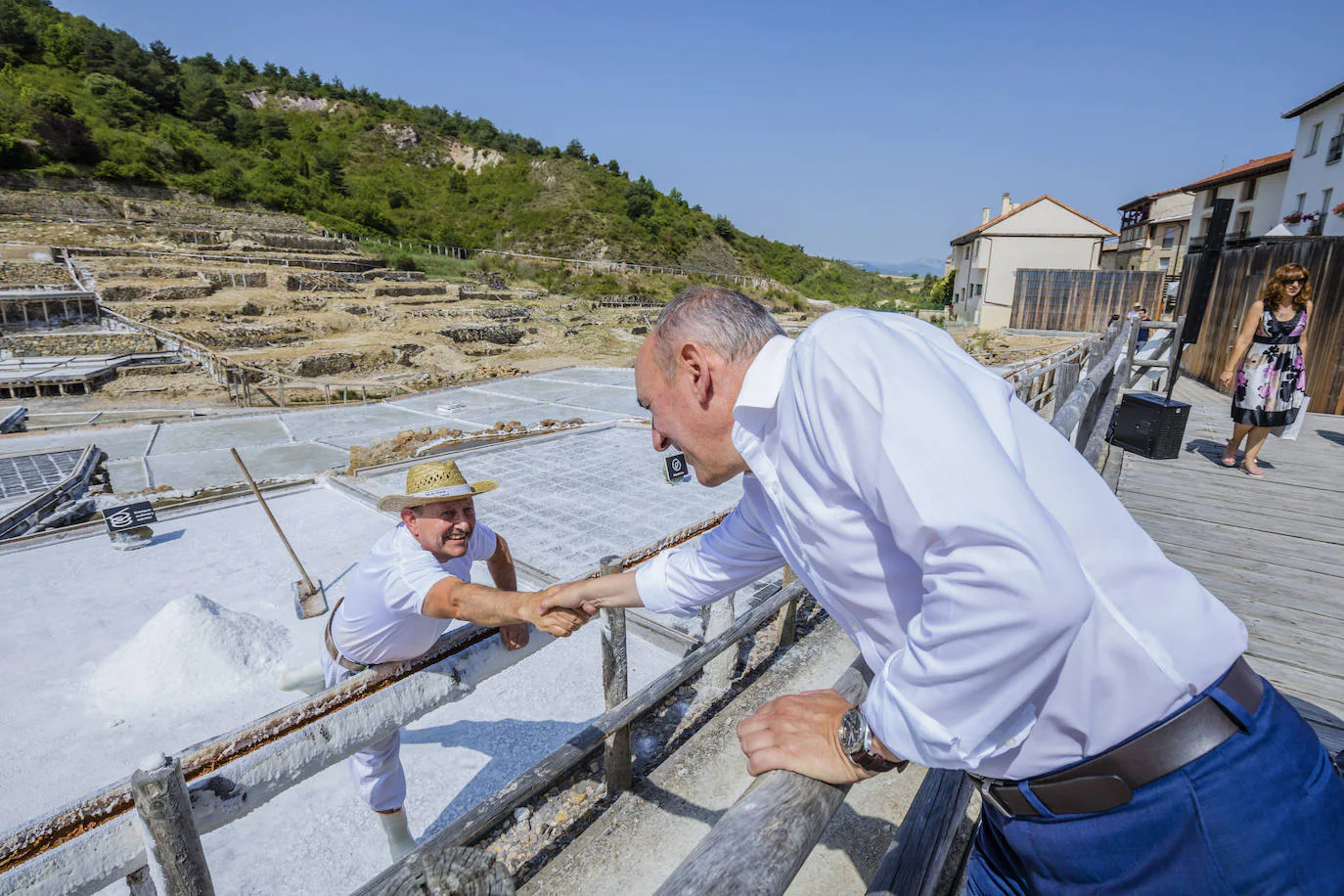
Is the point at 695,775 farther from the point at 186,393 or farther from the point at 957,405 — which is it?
the point at 186,393

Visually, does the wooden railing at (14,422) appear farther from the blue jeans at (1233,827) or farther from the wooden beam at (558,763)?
the blue jeans at (1233,827)

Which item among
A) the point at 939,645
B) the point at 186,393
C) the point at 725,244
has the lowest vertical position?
the point at 186,393

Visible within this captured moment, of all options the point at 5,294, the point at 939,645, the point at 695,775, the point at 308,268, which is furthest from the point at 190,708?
the point at 308,268

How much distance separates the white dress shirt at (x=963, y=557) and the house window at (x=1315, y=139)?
34.1m

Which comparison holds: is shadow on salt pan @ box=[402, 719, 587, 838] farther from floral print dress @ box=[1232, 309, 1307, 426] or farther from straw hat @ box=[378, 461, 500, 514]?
floral print dress @ box=[1232, 309, 1307, 426]

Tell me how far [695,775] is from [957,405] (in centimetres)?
247

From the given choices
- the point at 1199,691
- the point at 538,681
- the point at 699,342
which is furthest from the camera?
the point at 538,681

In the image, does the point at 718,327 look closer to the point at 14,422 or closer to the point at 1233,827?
the point at 1233,827

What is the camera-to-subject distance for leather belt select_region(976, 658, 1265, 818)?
98cm

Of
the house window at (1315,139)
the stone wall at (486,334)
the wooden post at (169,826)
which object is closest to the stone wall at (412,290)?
the stone wall at (486,334)

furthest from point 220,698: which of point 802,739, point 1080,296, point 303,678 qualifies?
point 1080,296

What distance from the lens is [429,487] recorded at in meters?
2.89

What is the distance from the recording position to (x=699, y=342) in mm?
1230

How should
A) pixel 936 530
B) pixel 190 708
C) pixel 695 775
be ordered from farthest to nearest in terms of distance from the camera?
pixel 190 708 → pixel 695 775 → pixel 936 530
